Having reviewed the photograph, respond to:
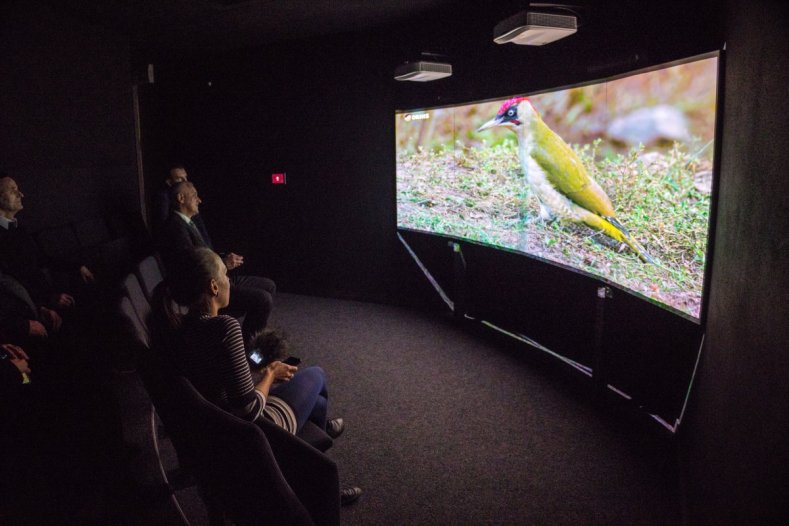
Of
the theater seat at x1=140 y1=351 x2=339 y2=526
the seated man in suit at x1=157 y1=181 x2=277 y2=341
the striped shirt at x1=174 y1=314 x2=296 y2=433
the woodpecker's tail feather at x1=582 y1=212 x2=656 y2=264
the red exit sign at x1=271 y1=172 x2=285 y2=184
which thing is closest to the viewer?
the theater seat at x1=140 y1=351 x2=339 y2=526

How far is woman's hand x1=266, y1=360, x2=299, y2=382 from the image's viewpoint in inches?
83.0

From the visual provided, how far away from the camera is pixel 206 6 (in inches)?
183

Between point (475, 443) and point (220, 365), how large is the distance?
168 centimetres

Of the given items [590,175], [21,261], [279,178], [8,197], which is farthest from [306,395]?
[279,178]

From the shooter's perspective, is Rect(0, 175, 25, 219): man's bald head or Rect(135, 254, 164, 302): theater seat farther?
Rect(0, 175, 25, 219): man's bald head

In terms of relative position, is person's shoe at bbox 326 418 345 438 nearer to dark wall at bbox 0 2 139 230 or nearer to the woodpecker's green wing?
the woodpecker's green wing

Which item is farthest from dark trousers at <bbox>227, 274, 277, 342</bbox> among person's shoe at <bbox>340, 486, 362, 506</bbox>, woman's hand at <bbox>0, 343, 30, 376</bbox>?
person's shoe at <bbox>340, 486, 362, 506</bbox>

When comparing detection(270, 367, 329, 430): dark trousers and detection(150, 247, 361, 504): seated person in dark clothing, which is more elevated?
detection(150, 247, 361, 504): seated person in dark clothing

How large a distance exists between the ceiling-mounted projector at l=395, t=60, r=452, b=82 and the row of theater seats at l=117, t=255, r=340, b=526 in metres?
3.49

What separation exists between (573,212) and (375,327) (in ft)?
7.71

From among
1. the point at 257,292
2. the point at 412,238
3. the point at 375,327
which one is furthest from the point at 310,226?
the point at 257,292

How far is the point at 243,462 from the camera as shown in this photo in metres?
1.42

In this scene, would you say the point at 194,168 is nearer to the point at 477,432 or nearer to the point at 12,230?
the point at 12,230

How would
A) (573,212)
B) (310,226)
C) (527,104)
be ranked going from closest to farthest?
(573,212)
(527,104)
(310,226)
